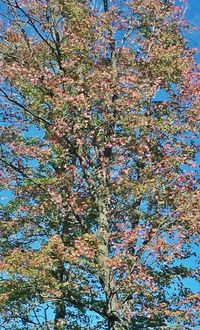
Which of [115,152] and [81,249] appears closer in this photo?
[81,249]

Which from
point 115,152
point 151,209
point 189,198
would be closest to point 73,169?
point 115,152

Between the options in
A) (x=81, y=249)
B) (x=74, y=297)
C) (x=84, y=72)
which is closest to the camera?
(x=81, y=249)

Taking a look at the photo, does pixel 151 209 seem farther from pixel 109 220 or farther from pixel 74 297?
pixel 74 297

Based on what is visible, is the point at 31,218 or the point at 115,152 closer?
the point at 115,152

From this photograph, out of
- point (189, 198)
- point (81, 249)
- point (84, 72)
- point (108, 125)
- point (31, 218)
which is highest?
Result: point (84, 72)

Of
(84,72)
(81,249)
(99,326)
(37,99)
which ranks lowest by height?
(99,326)

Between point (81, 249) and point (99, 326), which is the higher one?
point (81, 249)

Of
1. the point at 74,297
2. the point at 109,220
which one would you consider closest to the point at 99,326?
the point at 74,297

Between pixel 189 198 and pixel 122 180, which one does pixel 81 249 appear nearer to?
pixel 122 180

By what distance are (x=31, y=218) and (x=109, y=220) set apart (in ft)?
11.0

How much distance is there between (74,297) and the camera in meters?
15.0

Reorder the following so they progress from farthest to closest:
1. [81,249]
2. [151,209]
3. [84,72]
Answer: [84,72], [151,209], [81,249]

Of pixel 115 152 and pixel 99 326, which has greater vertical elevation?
pixel 115 152

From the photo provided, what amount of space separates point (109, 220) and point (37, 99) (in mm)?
4912
